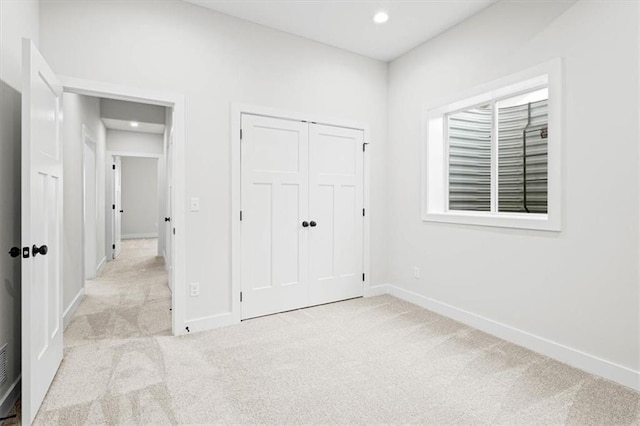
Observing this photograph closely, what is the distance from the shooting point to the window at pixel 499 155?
8.38ft

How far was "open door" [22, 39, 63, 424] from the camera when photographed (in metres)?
1.70

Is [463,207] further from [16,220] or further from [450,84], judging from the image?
[16,220]

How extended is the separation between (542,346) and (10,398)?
3549 millimetres

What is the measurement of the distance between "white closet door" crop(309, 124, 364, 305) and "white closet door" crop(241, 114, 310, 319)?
0.38 ft

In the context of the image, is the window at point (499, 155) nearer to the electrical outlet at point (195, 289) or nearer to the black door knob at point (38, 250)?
the electrical outlet at point (195, 289)

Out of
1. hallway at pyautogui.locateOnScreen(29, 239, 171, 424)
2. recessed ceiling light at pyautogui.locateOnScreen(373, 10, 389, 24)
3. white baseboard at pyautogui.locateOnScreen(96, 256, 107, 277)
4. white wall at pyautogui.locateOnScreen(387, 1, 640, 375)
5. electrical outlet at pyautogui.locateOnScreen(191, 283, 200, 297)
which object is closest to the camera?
hallway at pyautogui.locateOnScreen(29, 239, 171, 424)

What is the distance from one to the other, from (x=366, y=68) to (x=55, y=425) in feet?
13.5

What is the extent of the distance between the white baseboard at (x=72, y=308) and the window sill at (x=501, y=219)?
372cm

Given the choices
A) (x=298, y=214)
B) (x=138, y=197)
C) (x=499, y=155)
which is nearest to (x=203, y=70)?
(x=298, y=214)

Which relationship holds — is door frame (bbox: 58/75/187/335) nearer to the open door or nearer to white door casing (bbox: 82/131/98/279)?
the open door

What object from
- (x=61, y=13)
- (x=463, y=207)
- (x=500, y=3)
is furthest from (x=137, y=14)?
(x=463, y=207)

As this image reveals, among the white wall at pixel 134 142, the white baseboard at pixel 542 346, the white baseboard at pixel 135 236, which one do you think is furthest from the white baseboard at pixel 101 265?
the white baseboard at pixel 542 346

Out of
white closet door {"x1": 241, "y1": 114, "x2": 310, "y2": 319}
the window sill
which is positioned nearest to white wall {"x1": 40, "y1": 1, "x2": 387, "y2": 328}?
white closet door {"x1": 241, "y1": 114, "x2": 310, "y2": 319}

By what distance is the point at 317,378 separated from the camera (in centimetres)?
221
